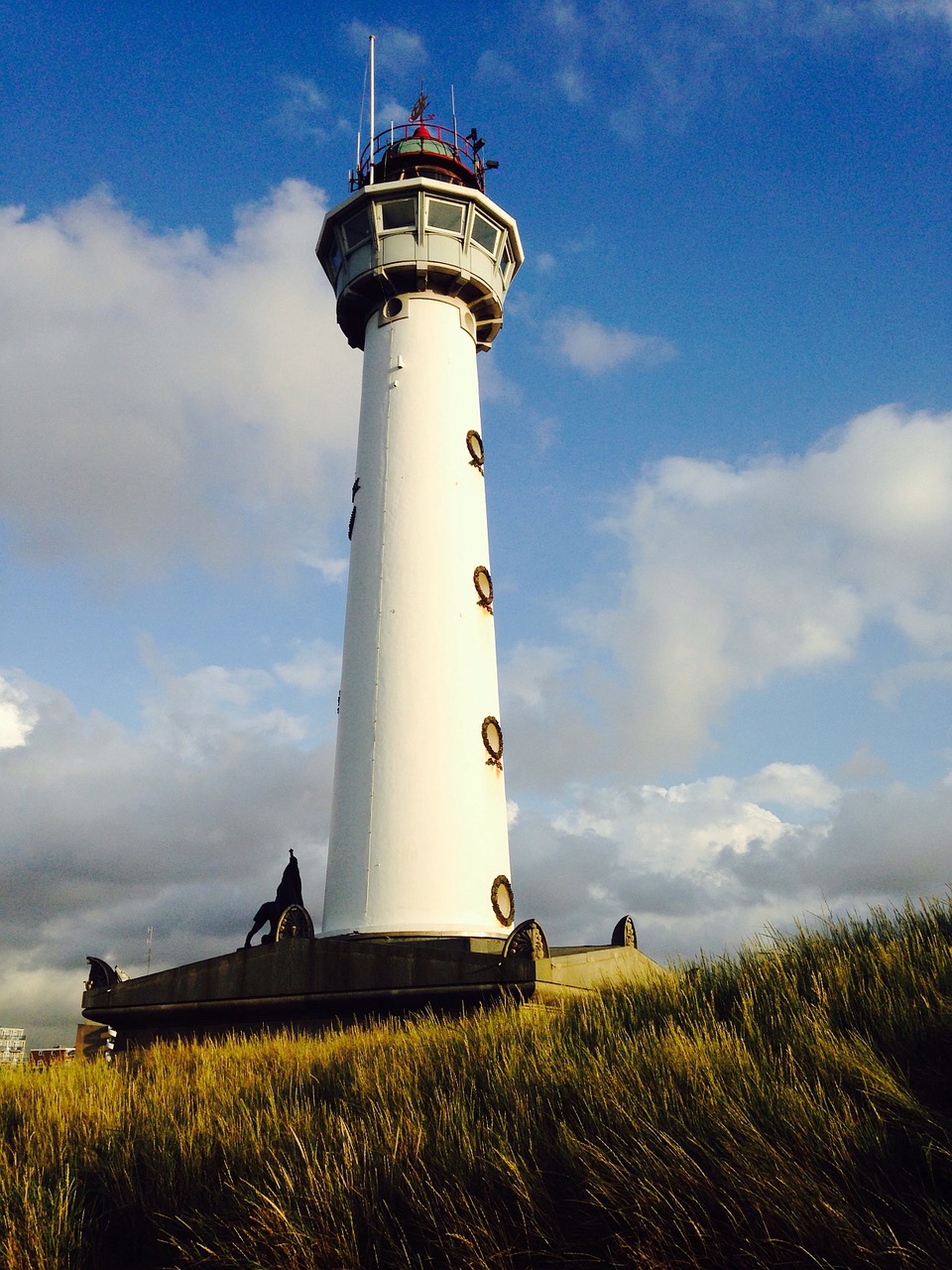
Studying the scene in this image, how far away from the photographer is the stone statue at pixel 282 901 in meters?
17.9

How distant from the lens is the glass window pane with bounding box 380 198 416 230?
23938mm

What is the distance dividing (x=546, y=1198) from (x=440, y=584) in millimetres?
16057

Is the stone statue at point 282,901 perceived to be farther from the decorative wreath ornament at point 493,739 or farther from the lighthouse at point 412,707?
the decorative wreath ornament at point 493,739

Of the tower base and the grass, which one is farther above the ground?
the tower base

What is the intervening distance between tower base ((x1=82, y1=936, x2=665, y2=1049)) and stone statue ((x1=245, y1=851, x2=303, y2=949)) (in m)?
1.14

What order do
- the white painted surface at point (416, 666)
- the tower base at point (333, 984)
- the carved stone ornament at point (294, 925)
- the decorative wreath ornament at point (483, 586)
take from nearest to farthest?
the tower base at point (333, 984) < the carved stone ornament at point (294, 925) < the white painted surface at point (416, 666) < the decorative wreath ornament at point (483, 586)

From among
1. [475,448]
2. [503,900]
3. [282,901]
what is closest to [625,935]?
[503,900]

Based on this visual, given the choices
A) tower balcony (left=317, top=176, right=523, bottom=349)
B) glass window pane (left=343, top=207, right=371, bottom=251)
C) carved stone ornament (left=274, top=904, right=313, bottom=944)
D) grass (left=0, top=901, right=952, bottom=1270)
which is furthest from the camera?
glass window pane (left=343, top=207, right=371, bottom=251)

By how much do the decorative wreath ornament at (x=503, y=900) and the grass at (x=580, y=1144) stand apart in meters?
8.87

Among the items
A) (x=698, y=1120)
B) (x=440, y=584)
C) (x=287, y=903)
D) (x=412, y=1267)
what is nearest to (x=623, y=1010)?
Result: (x=698, y=1120)

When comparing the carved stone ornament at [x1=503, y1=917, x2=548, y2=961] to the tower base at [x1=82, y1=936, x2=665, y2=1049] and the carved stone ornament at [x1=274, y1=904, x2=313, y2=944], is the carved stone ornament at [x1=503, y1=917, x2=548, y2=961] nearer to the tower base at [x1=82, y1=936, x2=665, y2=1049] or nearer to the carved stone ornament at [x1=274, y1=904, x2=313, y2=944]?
the tower base at [x1=82, y1=936, x2=665, y2=1049]

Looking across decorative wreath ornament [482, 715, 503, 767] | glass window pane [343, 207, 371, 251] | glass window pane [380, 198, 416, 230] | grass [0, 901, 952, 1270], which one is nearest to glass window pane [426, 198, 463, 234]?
glass window pane [380, 198, 416, 230]

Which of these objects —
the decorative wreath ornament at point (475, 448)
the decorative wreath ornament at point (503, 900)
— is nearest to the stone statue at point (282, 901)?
the decorative wreath ornament at point (503, 900)

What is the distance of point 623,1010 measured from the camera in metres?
9.66
